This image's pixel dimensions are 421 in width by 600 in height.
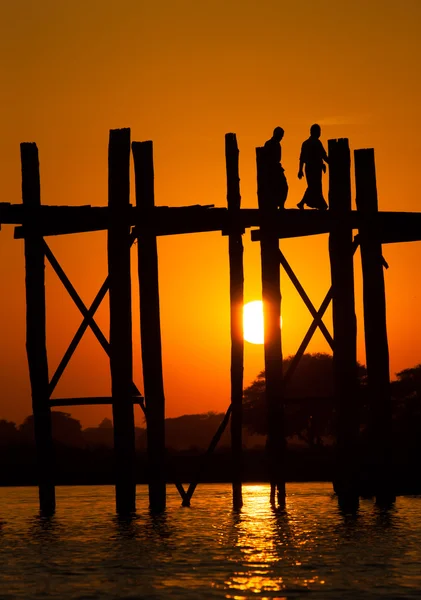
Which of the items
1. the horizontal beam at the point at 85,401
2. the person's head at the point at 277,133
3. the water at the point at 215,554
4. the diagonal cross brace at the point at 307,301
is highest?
the person's head at the point at 277,133

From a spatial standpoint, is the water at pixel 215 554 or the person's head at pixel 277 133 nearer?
the water at pixel 215 554

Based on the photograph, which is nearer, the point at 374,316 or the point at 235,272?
the point at 235,272

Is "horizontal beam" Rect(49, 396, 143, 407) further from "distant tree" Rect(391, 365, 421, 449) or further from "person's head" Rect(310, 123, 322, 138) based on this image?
"distant tree" Rect(391, 365, 421, 449)

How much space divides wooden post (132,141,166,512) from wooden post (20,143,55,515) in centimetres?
139

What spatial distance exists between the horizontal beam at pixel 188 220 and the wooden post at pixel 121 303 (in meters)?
0.27

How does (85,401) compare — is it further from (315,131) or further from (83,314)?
(315,131)

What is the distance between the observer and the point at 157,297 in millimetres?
18359

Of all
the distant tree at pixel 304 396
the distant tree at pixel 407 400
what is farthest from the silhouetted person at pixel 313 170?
the distant tree at pixel 304 396

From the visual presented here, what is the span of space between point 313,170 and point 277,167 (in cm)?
58

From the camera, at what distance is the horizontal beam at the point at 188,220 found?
722 inches

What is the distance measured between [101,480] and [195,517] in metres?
18.3

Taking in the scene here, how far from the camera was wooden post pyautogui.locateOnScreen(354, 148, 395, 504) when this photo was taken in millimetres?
19156

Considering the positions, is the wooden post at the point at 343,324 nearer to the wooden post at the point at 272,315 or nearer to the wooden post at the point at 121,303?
the wooden post at the point at 272,315

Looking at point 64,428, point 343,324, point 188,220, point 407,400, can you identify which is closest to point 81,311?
point 188,220
